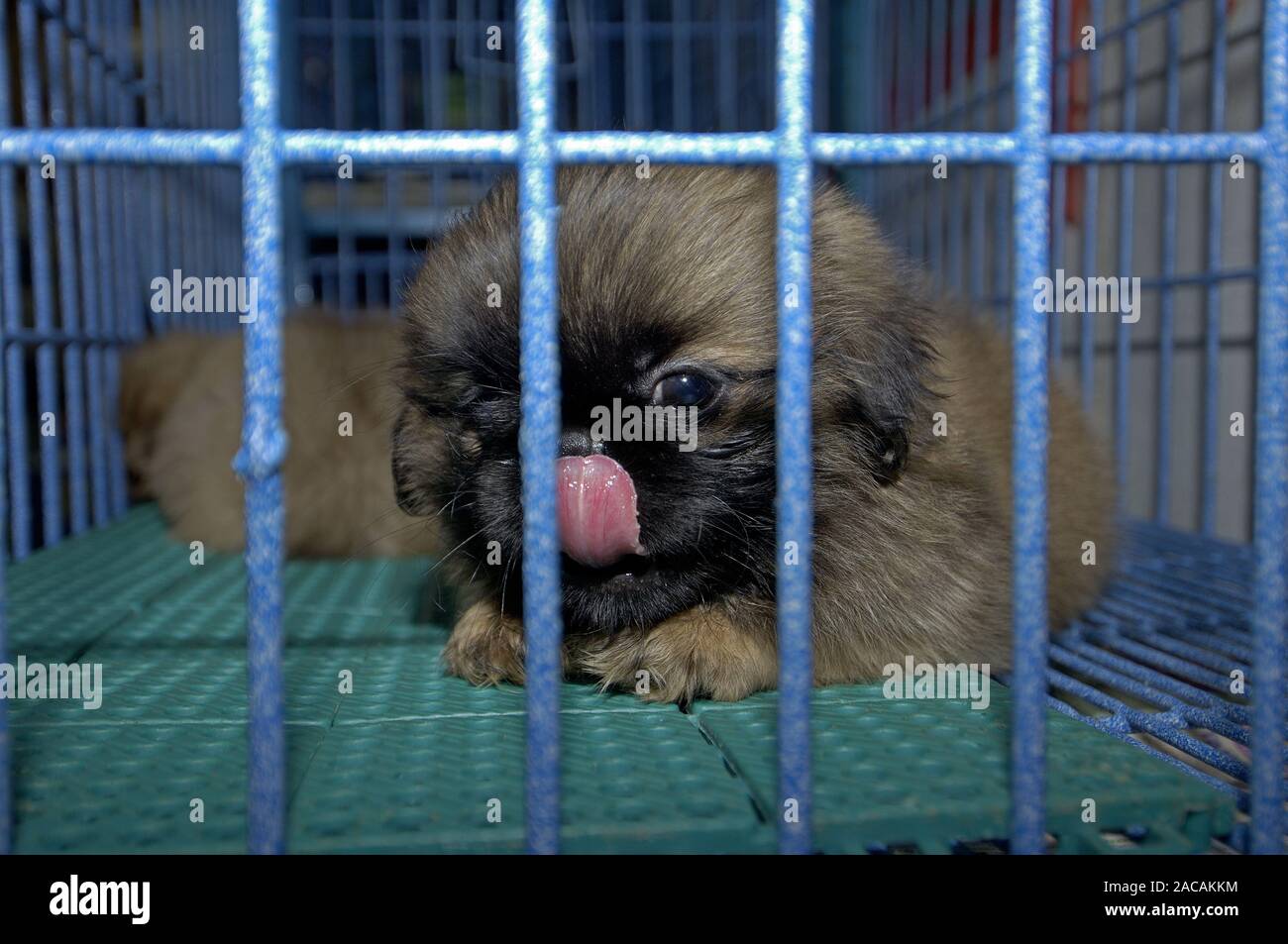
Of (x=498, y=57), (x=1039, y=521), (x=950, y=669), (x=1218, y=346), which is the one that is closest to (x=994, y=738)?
(x=950, y=669)

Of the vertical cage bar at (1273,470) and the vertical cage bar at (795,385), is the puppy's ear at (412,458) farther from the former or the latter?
the vertical cage bar at (1273,470)

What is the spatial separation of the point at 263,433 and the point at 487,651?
81 cm

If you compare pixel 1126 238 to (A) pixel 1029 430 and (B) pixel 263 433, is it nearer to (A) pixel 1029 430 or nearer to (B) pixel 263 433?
(A) pixel 1029 430

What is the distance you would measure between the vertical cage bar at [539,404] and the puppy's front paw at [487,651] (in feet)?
2.21

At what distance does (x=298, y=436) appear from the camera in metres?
2.88

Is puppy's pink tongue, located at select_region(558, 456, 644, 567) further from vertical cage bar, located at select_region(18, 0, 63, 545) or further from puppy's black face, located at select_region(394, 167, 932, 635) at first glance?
vertical cage bar, located at select_region(18, 0, 63, 545)

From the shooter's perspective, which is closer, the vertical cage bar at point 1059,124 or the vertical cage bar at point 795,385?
the vertical cage bar at point 795,385

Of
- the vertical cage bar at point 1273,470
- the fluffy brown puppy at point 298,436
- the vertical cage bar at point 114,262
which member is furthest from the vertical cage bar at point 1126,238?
the vertical cage bar at point 114,262

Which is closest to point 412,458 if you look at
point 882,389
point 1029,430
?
point 882,389

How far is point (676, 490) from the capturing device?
155 centimetres

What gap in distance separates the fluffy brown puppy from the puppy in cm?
96

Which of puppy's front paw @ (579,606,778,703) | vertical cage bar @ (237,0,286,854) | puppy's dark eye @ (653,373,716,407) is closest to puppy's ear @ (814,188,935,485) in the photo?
puppy's dark eye @ (653,373,716,407)

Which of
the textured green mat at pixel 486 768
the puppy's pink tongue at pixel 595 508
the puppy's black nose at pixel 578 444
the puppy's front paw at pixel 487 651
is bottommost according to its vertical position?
the textured green mat at pixel 486 768

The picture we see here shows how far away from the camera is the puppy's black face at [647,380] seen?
1.54 metres
